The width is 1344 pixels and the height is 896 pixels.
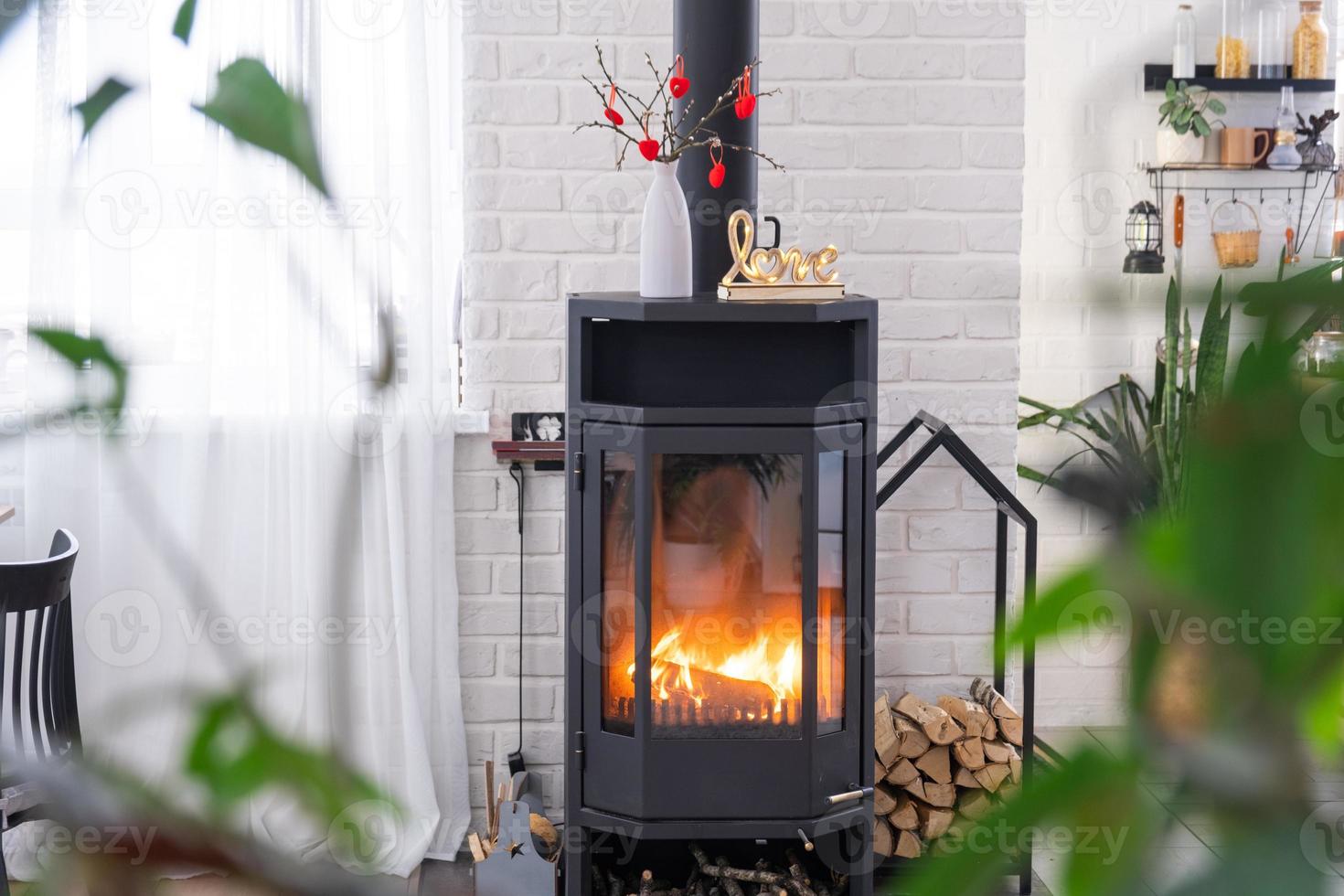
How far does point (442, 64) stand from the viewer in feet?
9.27

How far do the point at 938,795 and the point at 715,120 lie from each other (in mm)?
1526

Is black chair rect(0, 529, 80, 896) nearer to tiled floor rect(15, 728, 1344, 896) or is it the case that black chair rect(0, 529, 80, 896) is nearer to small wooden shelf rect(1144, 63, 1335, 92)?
tiled floor rect(15, 728, 1344, 896)

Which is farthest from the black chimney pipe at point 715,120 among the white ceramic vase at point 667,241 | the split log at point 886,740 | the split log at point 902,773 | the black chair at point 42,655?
the black chair at point 42,655

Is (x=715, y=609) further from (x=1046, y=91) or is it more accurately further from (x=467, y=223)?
(x=1046, y=91)

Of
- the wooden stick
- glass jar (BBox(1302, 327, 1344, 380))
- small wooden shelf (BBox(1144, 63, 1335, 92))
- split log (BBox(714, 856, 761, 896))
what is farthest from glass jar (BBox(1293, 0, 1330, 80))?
glass jar (BBox(1302, 327, 1344, 380))

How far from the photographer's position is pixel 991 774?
2.79 meters

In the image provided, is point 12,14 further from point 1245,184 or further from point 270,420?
point 1245,184

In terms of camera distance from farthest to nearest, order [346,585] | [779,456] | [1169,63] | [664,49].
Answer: [1169,63], [664,49], [779,456], [346,585]

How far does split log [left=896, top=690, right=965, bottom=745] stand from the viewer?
2.72 meters

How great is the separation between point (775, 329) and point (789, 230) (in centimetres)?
50

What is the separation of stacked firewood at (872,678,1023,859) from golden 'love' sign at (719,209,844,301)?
3.27 ft

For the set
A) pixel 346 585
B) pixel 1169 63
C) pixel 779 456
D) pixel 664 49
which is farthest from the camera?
pixel 1169 63

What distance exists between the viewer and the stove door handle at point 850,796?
2354 mm

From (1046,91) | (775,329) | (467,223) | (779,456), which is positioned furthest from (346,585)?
(1046,91)
